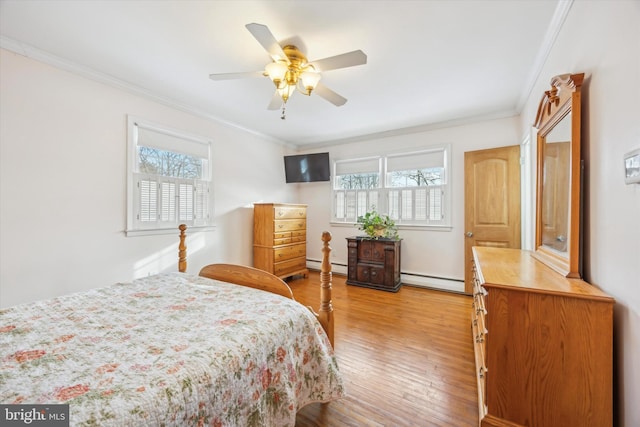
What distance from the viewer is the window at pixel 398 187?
401cm

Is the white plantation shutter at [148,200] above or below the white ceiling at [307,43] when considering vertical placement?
below

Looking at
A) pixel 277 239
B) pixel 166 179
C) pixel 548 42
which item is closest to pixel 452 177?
pixel 548 42

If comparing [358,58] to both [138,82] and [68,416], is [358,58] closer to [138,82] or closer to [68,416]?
[68,416]

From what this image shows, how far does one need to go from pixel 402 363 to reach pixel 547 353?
1131 millimetres

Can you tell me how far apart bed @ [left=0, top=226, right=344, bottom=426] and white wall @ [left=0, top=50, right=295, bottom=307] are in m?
1.10

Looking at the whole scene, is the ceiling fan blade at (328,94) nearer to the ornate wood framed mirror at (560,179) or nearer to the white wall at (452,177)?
the ornate wood framed mirror at (560,179)

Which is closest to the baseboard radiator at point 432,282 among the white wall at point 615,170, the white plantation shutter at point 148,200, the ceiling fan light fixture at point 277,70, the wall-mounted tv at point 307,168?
the wall-mounted tv at point 307,168

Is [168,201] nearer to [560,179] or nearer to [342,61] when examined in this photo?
[342,61]

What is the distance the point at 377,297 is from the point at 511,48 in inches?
121

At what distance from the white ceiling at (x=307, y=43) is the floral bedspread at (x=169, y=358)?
1946mm

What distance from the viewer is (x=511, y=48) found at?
2.13 meters

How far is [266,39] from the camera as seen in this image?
1702mm

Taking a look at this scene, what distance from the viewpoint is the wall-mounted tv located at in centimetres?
485

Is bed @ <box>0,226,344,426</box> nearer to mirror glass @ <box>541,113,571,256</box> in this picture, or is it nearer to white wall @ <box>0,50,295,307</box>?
white wall @ <box>0,50,295,307</box>
